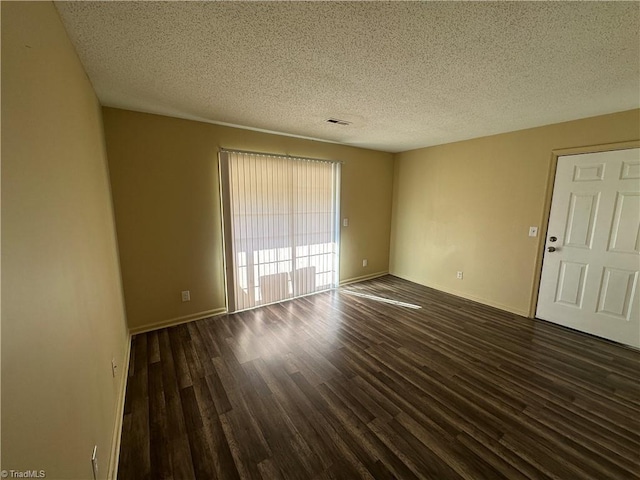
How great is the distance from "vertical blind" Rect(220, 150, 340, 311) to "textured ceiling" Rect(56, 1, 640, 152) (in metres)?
0.80

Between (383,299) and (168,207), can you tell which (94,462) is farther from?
(383,299)

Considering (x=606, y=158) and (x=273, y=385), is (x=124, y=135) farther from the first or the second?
(x=606, y=158)

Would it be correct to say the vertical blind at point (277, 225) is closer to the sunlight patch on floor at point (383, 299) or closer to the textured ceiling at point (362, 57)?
the sunlight patch on floor at point (383, 299)

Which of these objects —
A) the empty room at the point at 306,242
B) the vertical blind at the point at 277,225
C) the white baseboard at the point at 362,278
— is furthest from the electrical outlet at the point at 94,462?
the white baseboard at the point at 362,278

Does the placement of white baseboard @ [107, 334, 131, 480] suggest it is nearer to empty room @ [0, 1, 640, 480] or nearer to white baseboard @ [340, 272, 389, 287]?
empty room @ [0, 1, 640, 480]

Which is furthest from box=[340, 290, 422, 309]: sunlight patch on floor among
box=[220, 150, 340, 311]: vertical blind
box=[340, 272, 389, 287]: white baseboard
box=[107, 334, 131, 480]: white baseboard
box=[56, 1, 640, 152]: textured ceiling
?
box=[107, 334, 131, 480]: white baseboard

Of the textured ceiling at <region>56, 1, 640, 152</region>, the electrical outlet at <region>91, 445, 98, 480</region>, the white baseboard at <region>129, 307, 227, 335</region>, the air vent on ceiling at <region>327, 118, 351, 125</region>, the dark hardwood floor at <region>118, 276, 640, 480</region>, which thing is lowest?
the dark hardwood floor at <region>118, 276, 640, 480</region>

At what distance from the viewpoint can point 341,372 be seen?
2221 mm

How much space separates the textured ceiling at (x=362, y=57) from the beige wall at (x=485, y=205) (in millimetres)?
346

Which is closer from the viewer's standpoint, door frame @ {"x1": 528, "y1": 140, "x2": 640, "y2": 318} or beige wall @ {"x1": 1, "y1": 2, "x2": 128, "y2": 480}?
beige wall @ {"x1": 1, "y1": 2, "x2": 128, "y2": 480}

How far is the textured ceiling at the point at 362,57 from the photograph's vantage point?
48.9 inches

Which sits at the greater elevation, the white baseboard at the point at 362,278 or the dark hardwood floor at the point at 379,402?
the white baseboard at the point at 362,278

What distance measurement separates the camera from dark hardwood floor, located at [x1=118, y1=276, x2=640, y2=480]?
4.79ft

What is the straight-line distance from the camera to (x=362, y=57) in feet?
5.29
